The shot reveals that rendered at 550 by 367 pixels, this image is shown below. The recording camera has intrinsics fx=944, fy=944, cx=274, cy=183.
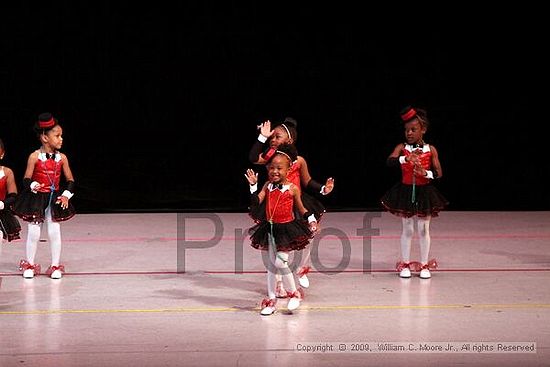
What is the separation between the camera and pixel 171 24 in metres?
9.46

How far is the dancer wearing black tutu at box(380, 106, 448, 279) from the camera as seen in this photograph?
6641 mm

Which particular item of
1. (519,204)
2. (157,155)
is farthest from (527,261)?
(157,155)

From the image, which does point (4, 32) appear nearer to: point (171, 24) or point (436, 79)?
point (171, 24)

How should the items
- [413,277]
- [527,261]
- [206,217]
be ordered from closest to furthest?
1. [413,277]
2. [527,261]
3. [206,217]

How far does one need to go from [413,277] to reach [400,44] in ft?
11.7

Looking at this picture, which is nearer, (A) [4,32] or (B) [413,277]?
(B) [413,277]

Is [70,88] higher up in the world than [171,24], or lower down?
lower down

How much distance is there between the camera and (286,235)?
5.71 m

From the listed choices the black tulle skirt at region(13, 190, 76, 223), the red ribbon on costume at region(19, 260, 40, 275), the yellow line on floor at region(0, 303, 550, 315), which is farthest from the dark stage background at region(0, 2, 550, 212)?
the yellow line on floor at region(0, 303, 550, 315)

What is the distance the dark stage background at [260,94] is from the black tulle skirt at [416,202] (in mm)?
3074

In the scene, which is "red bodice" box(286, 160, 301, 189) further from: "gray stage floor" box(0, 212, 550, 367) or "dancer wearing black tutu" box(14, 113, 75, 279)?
Result: "dancer wearing black tutu" box(14, 113, 75, 279)

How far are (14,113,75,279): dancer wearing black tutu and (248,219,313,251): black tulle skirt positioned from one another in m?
1.57

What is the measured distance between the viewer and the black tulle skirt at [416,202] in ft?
21.8

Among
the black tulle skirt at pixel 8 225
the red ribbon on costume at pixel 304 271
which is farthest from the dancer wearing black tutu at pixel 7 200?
the red ribbon on costume at pixel 304 271
